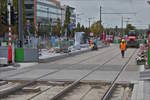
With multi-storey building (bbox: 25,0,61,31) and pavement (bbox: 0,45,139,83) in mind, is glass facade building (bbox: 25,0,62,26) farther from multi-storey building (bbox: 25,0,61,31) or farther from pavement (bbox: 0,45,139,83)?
pavement (bbox: 0,45,139,83)

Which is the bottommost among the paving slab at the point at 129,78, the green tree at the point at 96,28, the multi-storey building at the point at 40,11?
the paving slab at the point at 129,78

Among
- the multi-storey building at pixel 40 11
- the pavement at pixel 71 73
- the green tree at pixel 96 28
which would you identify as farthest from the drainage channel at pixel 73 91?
the green tree at pixel 96 28

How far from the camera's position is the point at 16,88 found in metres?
16.3

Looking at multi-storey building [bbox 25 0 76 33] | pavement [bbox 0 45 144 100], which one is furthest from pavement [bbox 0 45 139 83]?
multi-storey building [bbox 25 0 76 33]

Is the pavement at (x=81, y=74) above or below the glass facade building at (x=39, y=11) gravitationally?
below

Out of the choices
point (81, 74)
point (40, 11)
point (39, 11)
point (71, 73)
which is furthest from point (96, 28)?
point (81, 74)

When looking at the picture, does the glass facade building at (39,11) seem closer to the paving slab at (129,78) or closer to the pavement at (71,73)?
the pavement at (71,73)

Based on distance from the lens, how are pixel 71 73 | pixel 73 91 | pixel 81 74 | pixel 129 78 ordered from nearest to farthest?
pixel 73 91 → pixel 129 78 → pixel 81 74 → pixel 71 73

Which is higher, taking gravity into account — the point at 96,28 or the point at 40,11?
the point at 40,11

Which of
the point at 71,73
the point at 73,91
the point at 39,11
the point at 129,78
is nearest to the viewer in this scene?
the point at 73,91

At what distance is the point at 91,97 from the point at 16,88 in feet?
11.5

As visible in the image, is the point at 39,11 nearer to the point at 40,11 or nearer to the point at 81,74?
the point at 40,11

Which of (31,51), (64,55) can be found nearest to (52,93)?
(31,51)

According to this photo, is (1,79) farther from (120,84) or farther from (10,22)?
(10,22)
